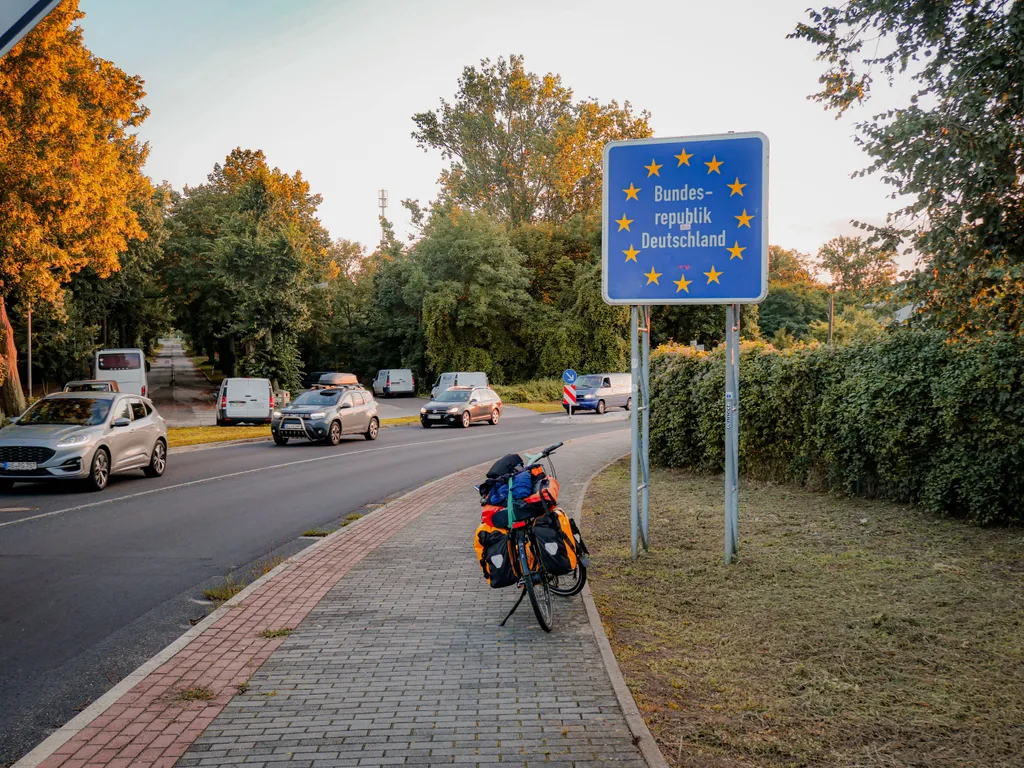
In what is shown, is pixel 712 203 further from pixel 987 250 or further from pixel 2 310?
pixel 2 310

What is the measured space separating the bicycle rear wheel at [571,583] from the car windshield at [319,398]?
18258mm

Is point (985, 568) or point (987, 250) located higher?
point (987, 250)

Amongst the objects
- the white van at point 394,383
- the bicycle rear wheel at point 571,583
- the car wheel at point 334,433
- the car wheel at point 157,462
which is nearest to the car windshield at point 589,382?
the white van at point 394,383

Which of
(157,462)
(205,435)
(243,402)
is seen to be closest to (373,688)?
(157,462)

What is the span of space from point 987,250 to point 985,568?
3.00 metres

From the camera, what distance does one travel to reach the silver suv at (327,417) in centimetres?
2367

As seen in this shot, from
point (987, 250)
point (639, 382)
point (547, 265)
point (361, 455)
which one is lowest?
point (361, 455)

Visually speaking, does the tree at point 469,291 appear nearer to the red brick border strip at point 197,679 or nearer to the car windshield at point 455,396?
the car windshield at point 455,396

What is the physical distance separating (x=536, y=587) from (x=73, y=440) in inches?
409

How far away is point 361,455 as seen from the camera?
2109 centimetres

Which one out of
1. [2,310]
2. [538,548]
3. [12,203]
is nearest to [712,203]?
[538,548]

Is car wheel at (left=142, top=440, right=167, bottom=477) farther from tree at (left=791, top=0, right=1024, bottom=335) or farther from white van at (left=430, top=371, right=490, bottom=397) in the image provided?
white van at (left=430, top=371, right=490, bottom=397)

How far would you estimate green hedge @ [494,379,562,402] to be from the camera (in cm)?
5094

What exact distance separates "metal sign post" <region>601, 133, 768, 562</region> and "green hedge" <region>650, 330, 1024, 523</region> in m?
2.64
